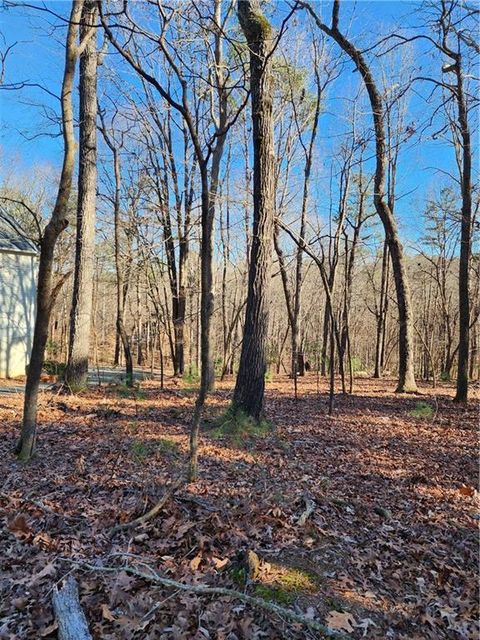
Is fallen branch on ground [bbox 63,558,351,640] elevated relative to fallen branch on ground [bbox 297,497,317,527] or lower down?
lower down

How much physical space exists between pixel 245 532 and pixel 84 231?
7.78m

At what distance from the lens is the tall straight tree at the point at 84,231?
9016 millimetres

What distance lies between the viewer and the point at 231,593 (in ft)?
8.28

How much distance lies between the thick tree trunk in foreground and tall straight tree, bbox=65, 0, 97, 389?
4.40 metres

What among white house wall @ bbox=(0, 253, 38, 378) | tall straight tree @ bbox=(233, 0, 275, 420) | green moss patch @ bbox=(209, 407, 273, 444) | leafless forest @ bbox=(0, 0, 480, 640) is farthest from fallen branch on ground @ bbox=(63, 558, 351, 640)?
white house wall @ bbox=(0, 253, 38, 378)

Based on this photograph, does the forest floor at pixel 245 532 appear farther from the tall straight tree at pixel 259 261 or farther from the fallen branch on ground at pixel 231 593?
the tall straight tree at pixel 259 261

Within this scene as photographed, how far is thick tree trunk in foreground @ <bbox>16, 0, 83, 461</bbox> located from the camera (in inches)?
177

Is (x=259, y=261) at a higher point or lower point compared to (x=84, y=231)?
lower

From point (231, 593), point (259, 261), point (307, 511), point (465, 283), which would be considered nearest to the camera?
point (231, 593)

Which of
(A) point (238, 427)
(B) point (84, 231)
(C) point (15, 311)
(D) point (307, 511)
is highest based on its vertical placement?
(B) point (84, 231)

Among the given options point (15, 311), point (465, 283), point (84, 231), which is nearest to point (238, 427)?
point (84, 231)

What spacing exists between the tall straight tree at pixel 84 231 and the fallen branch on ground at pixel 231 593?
21.9 ft

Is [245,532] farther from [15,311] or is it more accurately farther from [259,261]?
[15,311]

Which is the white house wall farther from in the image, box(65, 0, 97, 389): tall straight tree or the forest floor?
the forest floor
